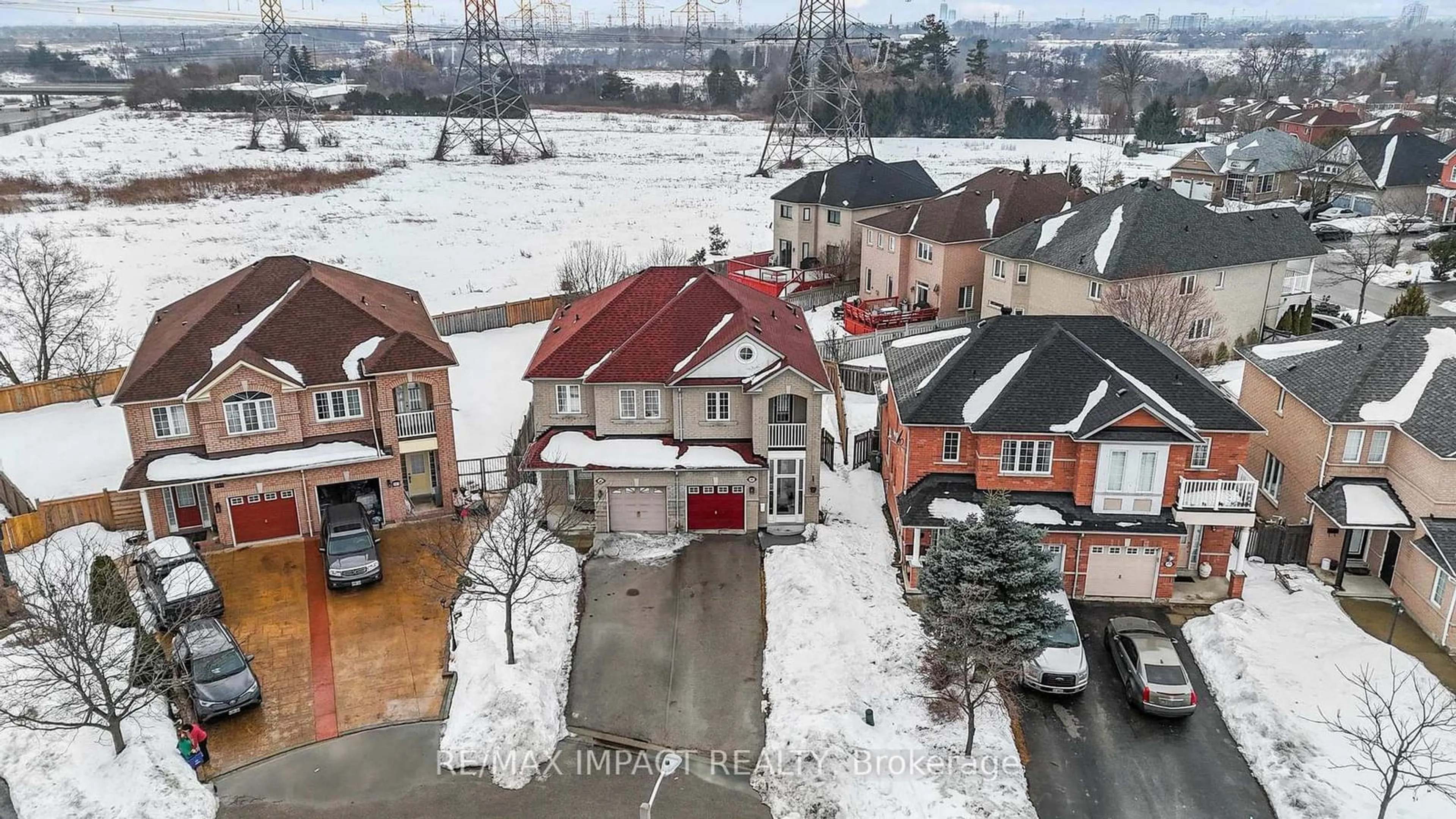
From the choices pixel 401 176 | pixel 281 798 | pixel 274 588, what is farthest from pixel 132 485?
pixel 401 176

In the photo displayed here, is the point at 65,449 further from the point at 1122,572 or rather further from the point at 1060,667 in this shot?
the point at 1122,572

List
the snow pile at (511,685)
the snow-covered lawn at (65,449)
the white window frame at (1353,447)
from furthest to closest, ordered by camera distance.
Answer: the snow-covered lawn at (65,449) < the white window frame at (1353,447) < the snow pile at (511,685)

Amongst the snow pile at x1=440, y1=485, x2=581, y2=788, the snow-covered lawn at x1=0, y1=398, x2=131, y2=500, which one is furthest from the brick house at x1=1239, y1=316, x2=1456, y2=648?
the snow-covered lawn at x1=0, y1=398, x2=131, y2=500

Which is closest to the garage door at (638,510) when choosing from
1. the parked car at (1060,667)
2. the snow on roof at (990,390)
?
the snow on roof at (990,390)

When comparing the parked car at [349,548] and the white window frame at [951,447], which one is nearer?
the parked car at [349,548]

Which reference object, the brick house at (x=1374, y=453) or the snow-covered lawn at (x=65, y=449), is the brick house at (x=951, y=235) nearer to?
the brick house at (x=1374, y=453)

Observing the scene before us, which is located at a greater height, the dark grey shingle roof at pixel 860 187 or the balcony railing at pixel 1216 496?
the dark grey shingle roof at pixel 860 187

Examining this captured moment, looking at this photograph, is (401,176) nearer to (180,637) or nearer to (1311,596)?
(180,637)

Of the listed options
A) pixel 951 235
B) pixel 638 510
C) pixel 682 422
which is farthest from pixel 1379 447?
pixel 951 235
